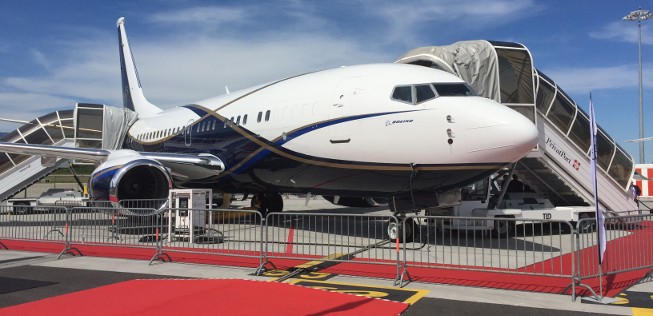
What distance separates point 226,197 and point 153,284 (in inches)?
459

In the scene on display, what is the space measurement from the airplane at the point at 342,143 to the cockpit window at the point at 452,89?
2 centimetres

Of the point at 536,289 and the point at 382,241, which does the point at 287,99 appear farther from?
the point at 536,289

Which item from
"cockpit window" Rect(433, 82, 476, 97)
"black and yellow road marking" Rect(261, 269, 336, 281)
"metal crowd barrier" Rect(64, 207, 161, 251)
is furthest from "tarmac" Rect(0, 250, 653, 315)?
"cockpit window" Rect(433, 82, 476, 97)

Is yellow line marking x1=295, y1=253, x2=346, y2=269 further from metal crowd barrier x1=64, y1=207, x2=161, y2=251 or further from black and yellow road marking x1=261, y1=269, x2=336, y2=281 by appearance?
metal crowd barrier x1=64, y1=207, x2=161, y2=251

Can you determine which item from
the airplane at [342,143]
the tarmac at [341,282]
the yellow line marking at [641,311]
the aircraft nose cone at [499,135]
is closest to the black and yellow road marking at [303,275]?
the tarmac at [341,282]

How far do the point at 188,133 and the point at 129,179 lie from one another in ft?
8.78

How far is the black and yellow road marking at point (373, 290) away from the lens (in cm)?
616

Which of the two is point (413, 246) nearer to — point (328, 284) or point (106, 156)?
point (328, 284)

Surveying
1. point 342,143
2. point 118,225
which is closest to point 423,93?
point 342,143

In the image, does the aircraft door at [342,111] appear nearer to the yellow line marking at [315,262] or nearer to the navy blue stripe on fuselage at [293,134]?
the navy blue stripe on fuselage at [293,134]

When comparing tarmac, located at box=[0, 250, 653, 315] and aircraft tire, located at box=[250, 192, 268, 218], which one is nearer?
tarmac, located at box=[0, 250, 653, 315]

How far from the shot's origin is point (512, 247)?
10039 mm

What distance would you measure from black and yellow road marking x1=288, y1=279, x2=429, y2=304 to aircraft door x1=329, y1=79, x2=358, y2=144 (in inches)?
138

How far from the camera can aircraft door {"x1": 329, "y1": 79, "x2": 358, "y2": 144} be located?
994 cm
